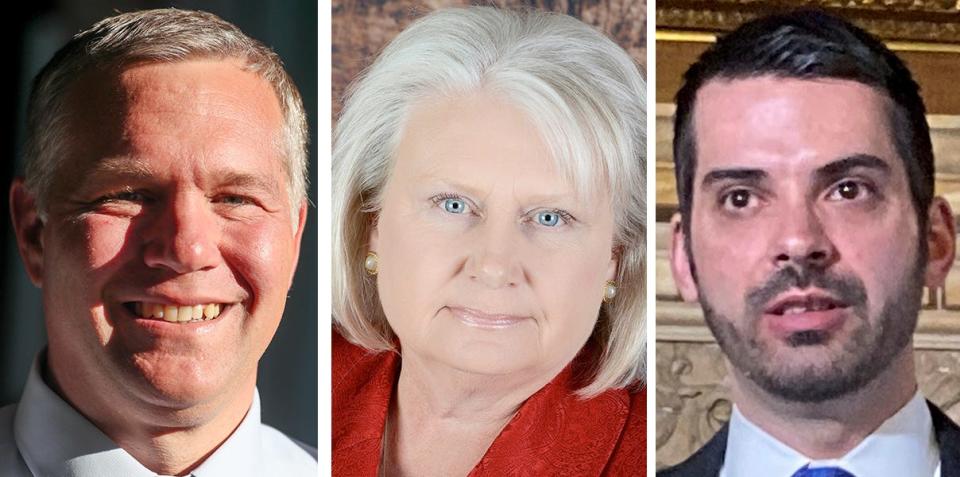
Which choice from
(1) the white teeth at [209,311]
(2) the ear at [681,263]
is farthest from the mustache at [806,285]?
(1) the white teeth at [209,311]

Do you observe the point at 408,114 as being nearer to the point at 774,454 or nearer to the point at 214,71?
the point at 214,71

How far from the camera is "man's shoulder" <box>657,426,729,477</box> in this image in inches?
153

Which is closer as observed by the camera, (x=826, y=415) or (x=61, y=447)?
(x=61, y=447)

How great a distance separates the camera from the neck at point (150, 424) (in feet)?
12.1

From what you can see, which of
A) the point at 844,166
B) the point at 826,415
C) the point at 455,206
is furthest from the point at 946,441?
the point at 455,206

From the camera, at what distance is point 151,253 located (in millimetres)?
3646

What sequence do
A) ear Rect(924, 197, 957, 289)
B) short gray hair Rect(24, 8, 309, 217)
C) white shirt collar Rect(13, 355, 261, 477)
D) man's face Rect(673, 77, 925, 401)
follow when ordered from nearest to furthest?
white shirt collar Rect(13, 355, 261, 477) → short gray hair Rect(24, 8, 309, 217) → man's face Rect(673, 77, 925, 401) → ear Rect(924, 197, 957, 289)

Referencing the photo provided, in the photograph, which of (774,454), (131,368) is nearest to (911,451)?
(774,454)

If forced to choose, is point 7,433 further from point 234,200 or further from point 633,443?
point 633,443

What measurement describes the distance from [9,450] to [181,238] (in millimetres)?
695

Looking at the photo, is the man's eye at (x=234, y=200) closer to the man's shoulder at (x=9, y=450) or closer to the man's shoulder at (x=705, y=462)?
the man's shoulder at (x=9, y=450)

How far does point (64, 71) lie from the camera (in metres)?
3.75

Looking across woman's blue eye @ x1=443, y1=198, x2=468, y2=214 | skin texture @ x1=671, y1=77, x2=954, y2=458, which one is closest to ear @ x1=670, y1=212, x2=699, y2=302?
skin texture @ x1=671, y1=77, x2=954, y2=458

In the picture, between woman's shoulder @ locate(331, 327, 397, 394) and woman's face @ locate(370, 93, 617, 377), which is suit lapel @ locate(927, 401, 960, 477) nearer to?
woman's face @ locate(370, 93, 617, 377)
